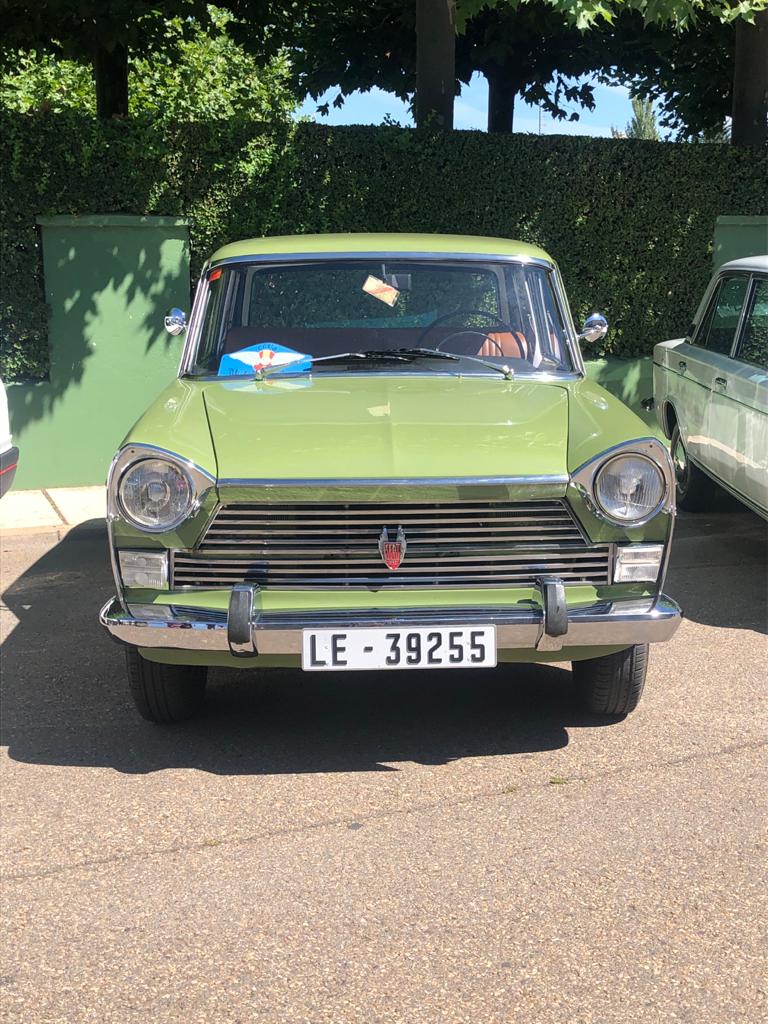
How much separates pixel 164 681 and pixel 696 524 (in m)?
4.88

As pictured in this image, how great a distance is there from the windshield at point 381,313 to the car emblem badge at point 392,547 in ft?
4.14

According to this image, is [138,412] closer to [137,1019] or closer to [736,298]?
[736,298]

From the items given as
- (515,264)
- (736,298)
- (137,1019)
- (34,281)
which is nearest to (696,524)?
(736,298)

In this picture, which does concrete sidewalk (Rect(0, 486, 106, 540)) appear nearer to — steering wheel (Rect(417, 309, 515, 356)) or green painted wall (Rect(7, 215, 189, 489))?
green painted wall (Rect(7, 215, 189, 489))

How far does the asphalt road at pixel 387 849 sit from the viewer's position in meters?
2.90

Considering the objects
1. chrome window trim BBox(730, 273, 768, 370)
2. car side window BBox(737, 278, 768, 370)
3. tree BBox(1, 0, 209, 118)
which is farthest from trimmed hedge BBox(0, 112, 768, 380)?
car side window BBox(737, 278, 768, 370)

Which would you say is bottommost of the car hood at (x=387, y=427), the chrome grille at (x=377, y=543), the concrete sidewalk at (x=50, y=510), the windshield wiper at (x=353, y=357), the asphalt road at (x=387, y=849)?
the concrete sidewalk at (x=50, y=510)

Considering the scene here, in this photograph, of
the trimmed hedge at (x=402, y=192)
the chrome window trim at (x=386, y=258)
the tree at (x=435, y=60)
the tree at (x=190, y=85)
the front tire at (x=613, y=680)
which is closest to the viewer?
the front tire at (x=613, y=680)

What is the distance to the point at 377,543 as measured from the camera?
4055mm

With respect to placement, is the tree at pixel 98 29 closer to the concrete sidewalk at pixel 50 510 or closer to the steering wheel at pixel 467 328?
the concrete sidewalk at pixel 50 510

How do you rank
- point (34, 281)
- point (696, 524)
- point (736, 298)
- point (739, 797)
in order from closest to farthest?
point (739, 797)
point (736, 298)
point (696, 524)
point (34, 281)

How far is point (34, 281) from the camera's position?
9.24m

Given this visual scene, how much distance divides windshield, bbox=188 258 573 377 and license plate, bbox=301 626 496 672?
1.52 metres

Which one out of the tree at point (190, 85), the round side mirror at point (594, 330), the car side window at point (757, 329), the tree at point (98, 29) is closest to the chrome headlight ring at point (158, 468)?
the round side mirror at point (594, 330)
